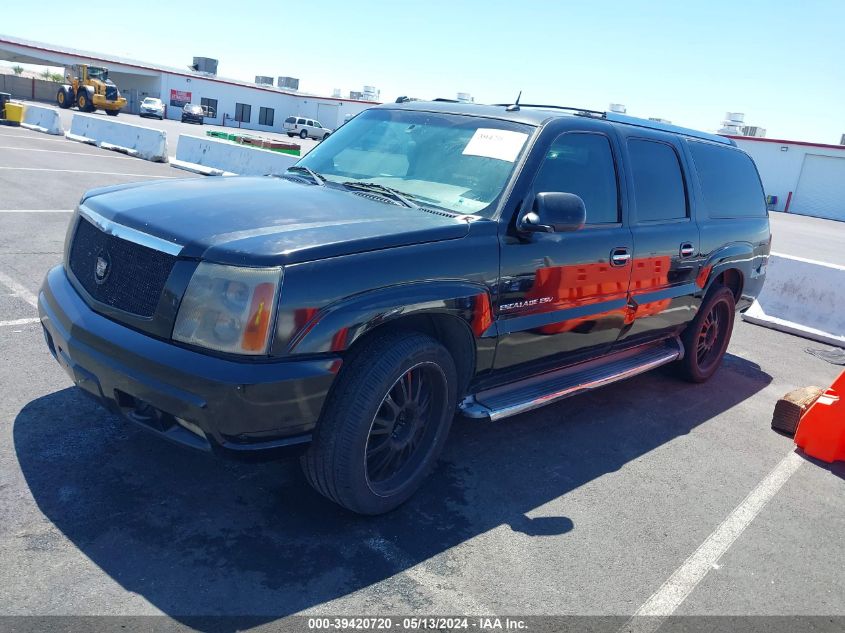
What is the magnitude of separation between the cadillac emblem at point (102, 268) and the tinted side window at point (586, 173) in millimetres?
2190

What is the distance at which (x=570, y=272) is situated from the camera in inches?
161

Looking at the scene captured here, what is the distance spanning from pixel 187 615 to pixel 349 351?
3.89ft

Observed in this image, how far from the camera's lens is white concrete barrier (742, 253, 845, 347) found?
8.27m

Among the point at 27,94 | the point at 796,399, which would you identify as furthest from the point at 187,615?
the point at 27,94

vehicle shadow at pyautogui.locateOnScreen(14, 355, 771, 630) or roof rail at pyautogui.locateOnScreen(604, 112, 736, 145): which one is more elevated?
roof rail at pyautogui.locateOnScreen(604, 112, 736, 145)

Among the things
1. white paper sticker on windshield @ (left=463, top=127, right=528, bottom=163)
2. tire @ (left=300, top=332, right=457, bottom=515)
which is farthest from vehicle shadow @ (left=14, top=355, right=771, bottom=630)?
white paper sticker on windshield @ (left=463, top=127, right=528, bottom=163)

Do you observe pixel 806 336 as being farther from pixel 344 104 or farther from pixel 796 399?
pixel 344 104

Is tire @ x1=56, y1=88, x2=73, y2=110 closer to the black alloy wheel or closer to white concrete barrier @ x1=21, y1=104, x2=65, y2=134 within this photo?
white concrete barrier @ x1=21, y1=104, x2=65, y2=134

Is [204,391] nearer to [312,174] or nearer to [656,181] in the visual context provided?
[312,174]

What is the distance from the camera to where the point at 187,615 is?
8.54ft

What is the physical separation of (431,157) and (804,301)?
6.30m

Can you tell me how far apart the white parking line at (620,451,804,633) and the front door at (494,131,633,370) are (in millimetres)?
1265

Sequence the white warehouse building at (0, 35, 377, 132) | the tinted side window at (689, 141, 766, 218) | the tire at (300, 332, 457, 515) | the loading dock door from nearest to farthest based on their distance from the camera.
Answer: the tire at (300, 332, 457, 515) < the tinted side window at (689, 141, 766, 218) < the loading dock door < the white warehouse building at (0, 35, 377, 132)

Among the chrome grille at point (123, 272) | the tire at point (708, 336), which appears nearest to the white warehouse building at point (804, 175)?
the tire at point (708, 336)
